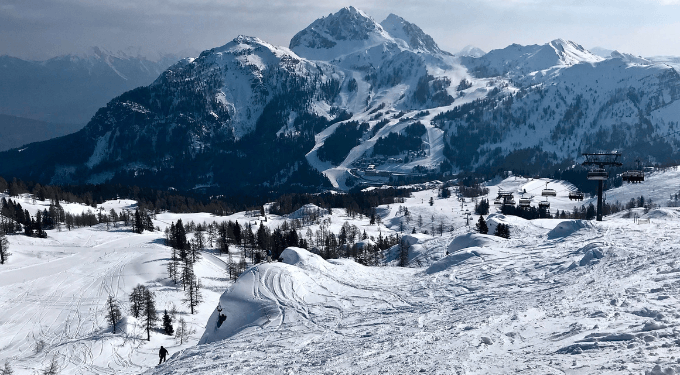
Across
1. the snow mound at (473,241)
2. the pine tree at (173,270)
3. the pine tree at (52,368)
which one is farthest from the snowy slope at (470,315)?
the pine tree at (173,270)

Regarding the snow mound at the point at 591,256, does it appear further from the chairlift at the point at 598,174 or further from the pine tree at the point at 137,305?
the pine tree at the point at 137,305

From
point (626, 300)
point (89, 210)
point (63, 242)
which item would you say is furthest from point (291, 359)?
point (89, 210)

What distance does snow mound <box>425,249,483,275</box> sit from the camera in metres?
46.5

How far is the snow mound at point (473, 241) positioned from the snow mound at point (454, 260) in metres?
13.3

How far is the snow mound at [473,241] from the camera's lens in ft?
210

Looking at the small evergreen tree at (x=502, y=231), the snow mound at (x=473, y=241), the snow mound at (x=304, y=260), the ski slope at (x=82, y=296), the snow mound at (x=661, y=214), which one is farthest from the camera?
the snow mound at (x=661, y=214)

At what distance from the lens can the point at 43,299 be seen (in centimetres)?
8712

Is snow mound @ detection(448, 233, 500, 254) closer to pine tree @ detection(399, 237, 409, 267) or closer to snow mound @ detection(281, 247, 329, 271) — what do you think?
pine tree @ detection(399, 237, 409, 267)

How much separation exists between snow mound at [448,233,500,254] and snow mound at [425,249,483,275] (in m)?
13.3

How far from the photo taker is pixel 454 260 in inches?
1881

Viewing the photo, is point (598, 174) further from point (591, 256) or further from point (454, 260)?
point (591, 256)

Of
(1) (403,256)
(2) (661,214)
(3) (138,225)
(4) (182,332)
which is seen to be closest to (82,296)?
(4) (182,332)

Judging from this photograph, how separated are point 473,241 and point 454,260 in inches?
879

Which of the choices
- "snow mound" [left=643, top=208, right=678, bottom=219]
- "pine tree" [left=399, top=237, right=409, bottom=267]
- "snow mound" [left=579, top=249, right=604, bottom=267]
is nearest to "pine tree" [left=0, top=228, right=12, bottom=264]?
"pine tree" [left=399, top=237, right=409, bottom=267]
